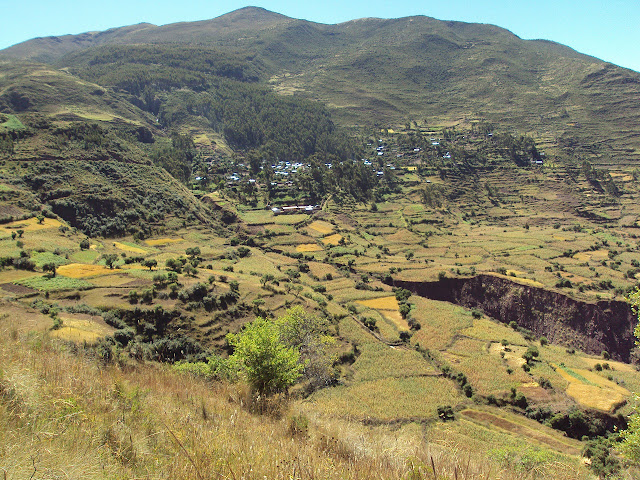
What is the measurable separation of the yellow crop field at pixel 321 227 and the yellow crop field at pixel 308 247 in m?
7.09

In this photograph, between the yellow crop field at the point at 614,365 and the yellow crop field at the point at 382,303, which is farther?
the yellow crop field at the point at 382,303

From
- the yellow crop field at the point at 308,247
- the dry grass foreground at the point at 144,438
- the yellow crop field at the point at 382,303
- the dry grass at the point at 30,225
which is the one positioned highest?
the dry grass foreground at the point at 144,438

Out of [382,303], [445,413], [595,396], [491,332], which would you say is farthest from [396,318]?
[595,396]

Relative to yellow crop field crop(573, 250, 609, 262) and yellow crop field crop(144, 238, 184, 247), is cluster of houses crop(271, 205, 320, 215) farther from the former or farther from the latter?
yellow crop field crop(573, 250, 609, 262)

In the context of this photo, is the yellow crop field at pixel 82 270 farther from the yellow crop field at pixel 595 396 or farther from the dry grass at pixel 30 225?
the yellow crop field at pixel 595 396

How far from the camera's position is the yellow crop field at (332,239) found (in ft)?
273

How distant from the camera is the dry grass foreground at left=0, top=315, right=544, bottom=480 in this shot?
5070mm

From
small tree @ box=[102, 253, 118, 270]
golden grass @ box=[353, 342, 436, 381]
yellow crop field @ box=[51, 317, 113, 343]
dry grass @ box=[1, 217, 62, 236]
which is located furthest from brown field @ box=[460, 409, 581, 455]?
dry grass @ box=[1, 217, 62, 236]

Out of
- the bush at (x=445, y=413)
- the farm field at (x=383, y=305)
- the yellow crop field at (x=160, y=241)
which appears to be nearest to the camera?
the bush at (x=445, y=413)

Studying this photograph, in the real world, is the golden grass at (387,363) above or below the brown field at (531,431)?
above

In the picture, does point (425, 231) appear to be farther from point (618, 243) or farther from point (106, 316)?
point (106, 316)

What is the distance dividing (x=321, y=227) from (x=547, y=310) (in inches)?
1974

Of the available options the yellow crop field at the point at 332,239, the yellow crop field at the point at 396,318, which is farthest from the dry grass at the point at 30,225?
the yellow crop field at the point at 396,318

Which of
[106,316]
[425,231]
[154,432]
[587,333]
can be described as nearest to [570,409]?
[587,333]
